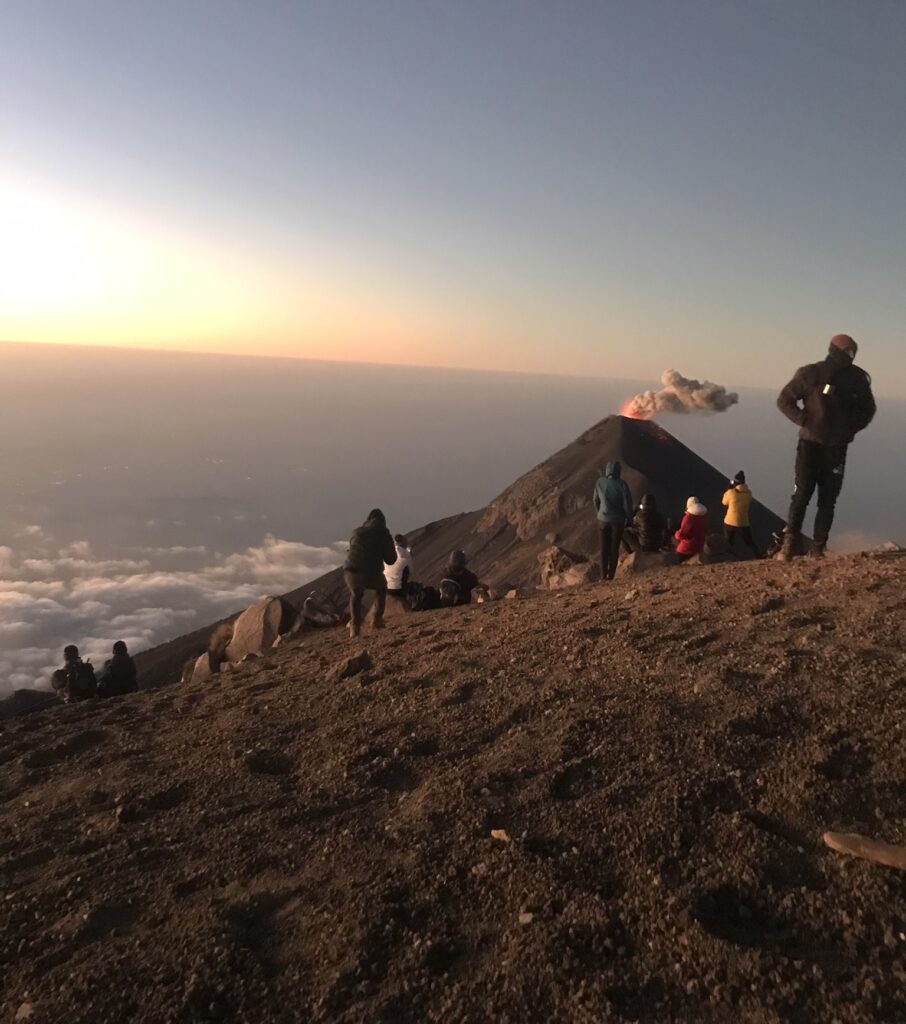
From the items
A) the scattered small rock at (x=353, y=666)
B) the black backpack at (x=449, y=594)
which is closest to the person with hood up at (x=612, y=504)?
the black backpack at (x=449, y=594)

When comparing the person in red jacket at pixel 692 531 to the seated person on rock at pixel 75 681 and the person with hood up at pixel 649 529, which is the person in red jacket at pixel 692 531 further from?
the seated person on rock at pixel 75 681

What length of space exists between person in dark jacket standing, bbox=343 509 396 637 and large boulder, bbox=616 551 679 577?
463 cm

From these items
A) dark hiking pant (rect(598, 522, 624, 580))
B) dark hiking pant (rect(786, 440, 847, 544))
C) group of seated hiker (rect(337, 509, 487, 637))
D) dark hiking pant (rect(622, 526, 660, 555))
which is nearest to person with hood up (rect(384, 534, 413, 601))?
group of seated hiker (rect(337, 509, 487, 637))

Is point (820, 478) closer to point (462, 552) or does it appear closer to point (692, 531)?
point (692, 531)

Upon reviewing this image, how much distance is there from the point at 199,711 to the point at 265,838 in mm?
3249

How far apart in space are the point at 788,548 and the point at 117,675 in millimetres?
9825

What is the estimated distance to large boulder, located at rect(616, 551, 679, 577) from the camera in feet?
40.9

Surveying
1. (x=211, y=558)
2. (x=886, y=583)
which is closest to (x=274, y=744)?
(x=886, y=583)

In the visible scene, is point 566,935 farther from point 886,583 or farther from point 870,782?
point 886,583

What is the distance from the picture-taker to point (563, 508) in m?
39.2

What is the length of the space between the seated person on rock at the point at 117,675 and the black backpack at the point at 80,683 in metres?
0.14

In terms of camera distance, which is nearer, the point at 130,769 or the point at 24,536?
the point at 130,769

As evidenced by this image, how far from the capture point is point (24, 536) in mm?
170125

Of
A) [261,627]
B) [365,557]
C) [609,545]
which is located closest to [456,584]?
[365,557]
